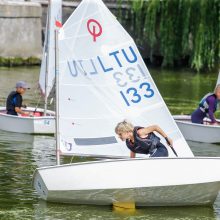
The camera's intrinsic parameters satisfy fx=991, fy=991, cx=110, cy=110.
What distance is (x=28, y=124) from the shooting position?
952 inches

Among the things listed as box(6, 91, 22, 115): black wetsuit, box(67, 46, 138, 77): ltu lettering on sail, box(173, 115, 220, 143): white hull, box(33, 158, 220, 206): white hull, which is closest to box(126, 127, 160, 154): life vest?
box(33, 158, 220, 206): white hull

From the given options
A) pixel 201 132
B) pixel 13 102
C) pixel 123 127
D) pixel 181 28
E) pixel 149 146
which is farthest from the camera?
pixel 181 28

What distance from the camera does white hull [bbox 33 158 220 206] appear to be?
49.7 ft

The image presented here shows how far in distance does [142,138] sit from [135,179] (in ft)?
2.63

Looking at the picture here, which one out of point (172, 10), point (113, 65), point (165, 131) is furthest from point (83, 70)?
point (172, 10)

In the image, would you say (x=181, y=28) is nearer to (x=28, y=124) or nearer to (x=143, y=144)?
(x=28, y=124)

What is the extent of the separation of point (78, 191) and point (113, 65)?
232 cm

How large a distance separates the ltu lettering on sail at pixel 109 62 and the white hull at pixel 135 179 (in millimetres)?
1941

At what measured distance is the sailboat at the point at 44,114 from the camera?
79.0ft

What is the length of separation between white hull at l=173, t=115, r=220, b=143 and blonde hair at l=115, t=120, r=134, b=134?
8240 mm

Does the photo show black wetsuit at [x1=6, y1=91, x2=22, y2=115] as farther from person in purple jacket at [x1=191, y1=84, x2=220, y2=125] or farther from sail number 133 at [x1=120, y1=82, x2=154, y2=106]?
sail number 133 at [x1=120, y1=82, x2=154, y2=106]

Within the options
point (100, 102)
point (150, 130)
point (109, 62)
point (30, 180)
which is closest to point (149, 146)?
point (150, 130)

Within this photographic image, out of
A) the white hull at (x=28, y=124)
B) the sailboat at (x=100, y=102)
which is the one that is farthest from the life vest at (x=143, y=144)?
the white hull at (x=28, y=124)

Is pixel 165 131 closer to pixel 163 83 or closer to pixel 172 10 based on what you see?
pixel 163 83
